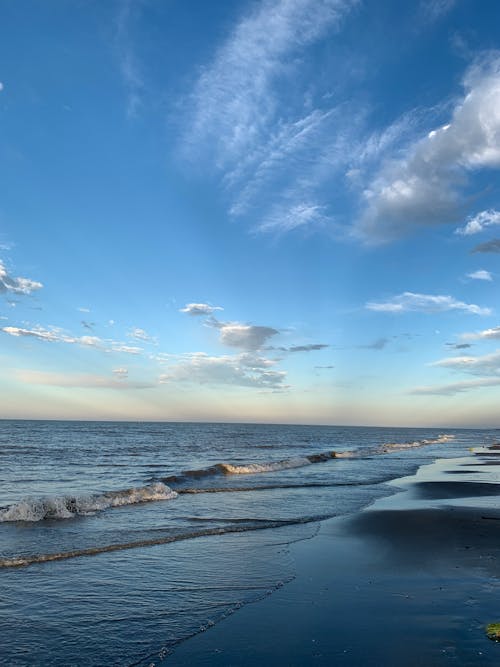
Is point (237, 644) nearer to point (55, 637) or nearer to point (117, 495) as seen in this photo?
point (55, 637)

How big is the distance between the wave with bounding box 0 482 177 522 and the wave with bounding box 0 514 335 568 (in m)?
4.89

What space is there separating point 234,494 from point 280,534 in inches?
344

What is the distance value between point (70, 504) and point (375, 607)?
41.0 ft

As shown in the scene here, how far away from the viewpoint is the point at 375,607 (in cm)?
786

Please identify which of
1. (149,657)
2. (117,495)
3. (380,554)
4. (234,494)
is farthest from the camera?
(234,494)

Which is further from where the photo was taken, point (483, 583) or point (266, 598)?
point (483, 583)

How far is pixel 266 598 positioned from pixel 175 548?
4250 mm

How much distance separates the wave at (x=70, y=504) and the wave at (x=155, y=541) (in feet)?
16.0

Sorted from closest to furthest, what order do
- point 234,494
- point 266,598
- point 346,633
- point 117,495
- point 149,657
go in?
point 149,657, point 346,633, point 266,598, point 117,495, point 234,494

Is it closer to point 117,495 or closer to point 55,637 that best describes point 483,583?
point 55,637

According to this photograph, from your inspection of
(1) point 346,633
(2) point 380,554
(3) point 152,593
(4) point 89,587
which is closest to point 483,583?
(2) point 380,554

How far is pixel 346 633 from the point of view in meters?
6.84

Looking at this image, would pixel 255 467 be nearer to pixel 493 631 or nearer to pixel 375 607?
pixel 375 607

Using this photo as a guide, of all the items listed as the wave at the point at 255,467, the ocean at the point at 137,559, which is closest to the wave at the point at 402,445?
the wave at the point at 255,467
